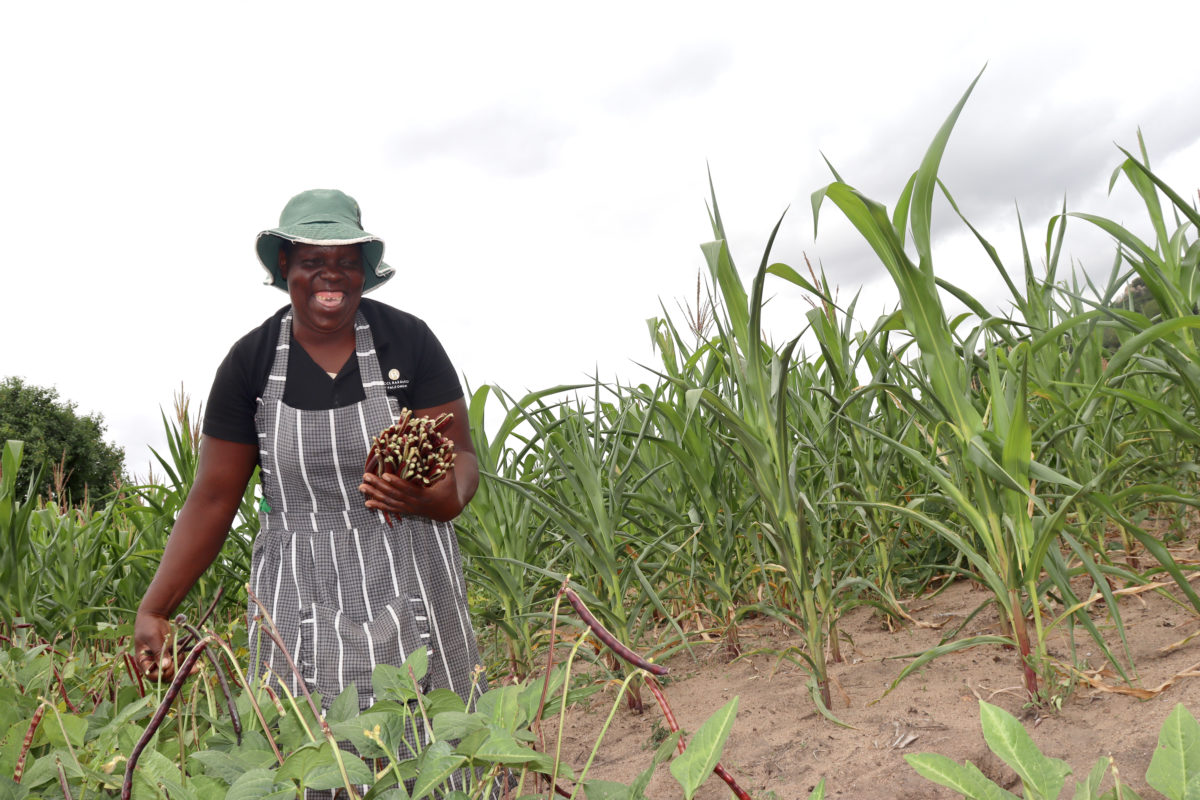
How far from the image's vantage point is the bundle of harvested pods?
4.48 ft

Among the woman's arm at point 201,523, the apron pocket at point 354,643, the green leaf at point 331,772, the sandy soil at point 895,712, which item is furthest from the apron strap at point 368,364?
the green leaf at point 331,772

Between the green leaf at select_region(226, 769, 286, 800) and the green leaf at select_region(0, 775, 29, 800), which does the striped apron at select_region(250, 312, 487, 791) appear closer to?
the green leaf at select_region(0, 775, 29, 800)

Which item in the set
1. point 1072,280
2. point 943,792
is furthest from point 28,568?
point 1072,280

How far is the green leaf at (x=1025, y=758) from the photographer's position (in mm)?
584

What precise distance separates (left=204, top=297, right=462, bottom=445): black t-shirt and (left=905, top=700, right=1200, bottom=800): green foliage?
4.90 feet

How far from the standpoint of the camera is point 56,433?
17922 millimetres

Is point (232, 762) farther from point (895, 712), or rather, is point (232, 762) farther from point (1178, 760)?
point (895, 712)

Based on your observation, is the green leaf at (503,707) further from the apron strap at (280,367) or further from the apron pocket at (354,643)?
the apron strap at (280,367)

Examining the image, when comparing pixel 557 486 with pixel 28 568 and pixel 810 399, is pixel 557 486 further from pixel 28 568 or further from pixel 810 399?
pixel 28 568

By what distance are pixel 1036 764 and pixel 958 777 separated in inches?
2.2

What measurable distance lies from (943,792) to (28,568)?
10.4 feet

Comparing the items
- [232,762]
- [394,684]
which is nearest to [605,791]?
[394,684]

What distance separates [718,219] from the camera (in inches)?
67.7

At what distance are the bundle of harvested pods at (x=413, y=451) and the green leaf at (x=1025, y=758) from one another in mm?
933
